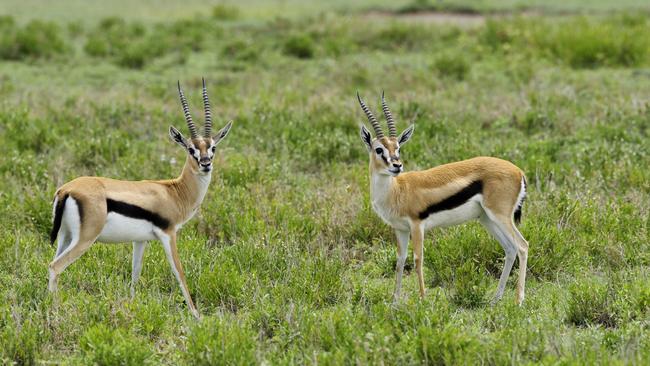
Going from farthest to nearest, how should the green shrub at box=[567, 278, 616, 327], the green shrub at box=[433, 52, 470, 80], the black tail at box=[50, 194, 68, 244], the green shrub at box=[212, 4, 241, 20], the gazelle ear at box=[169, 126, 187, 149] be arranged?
the green shrub at box=[212, 4, 241, 20], the green shrub at box=[433, 52, 470, 80], the gazelle ear at box=[169, 126, 187, 149], the black tail at box=[50, 194, 68, 244], the green shrub at box=[567, 278, 616, 327]

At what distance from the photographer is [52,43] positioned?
15.9m

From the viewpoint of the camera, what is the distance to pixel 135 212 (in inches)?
237

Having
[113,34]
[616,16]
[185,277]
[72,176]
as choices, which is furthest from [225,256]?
[616,16]

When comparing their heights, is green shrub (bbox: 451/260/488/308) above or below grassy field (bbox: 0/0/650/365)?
below

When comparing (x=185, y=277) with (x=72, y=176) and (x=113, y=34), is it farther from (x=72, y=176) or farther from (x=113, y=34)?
(x=113, y=34)

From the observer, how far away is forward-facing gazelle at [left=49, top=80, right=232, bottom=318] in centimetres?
585

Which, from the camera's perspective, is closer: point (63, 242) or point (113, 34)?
point (63, 242)

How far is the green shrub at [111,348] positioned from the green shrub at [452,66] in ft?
29.4

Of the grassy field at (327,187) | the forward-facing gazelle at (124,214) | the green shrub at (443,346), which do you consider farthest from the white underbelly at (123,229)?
the green shrub at (443,346)

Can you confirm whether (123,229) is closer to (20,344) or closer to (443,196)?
(20,344)

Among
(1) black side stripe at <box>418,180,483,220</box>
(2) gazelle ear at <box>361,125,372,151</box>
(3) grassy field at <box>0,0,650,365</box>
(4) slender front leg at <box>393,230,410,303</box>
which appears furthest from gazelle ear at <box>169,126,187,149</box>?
(1) black side stripe at <box>418,180,483,220</box>

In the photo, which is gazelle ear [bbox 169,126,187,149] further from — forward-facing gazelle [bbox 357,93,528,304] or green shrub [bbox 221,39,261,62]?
green shrub [bbox 221,39,261,62]

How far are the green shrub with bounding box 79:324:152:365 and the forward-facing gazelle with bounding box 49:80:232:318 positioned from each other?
0.65 meters

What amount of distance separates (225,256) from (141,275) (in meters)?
0.62
